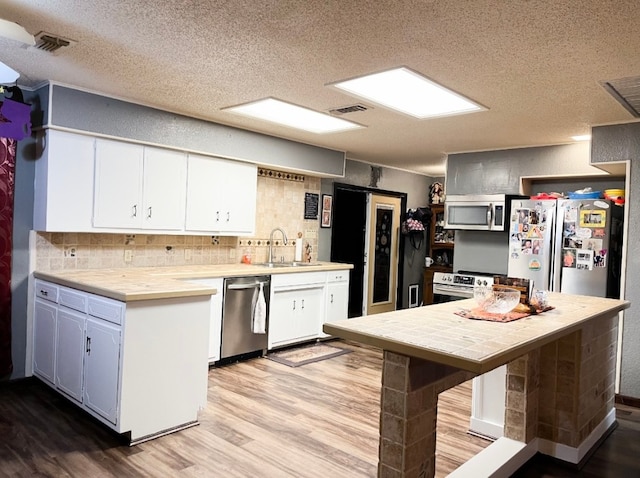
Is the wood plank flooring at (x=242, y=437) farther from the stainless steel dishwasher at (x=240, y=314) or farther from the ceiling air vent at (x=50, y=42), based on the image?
the ceiling air vent at (x=50, y=42)

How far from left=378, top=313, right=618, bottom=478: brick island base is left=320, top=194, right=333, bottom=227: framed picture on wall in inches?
135

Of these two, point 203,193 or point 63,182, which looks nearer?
point 63,182

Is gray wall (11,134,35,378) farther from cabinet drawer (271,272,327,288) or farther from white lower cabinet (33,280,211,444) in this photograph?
cabinet drawer (271,272,327,288)

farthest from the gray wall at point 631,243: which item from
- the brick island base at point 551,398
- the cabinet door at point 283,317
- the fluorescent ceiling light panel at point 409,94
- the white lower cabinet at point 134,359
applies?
the white lower cabinet at point 134,359

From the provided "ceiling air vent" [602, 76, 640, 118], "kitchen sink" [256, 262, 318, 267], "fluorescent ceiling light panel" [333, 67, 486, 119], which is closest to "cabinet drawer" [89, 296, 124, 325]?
"fluorescent ceiling light panel" [333, 67, 486, 119]

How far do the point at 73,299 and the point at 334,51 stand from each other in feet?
7.66

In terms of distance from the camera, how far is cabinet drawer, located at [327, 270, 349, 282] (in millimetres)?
5305

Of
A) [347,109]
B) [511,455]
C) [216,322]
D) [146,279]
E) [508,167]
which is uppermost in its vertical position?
[347,109]

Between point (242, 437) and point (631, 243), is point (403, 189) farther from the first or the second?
point (242, 437)

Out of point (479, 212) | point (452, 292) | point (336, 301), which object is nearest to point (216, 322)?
point (336, 301)

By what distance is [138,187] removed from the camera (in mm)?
3834

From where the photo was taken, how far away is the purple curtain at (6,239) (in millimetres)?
3416

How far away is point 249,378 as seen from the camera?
397 centimetres

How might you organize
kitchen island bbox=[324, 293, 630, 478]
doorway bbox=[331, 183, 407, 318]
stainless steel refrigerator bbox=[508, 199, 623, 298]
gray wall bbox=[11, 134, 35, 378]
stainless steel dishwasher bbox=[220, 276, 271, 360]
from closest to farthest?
kitchen island bbox=[324, 293, 630, 478] < gray wall bbox=[11, 134, 35, 378] < stainless steel refrigerator bbox=[508, 199, 623, 298] < stainless steel dishwasher bbox=[220, 276, 271, 360] < doorway bbox=[331, 183, 407, 318]
